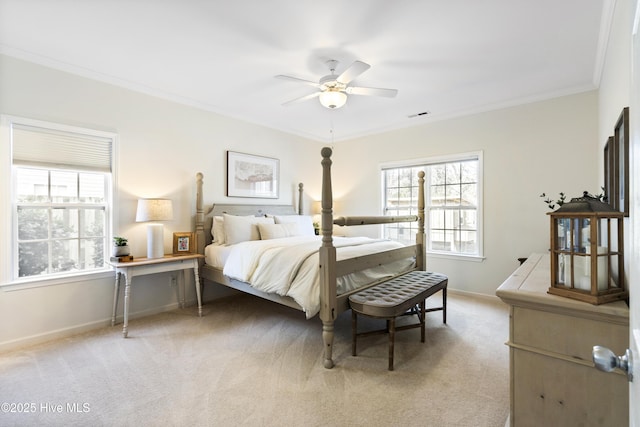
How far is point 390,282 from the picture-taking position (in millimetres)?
2951

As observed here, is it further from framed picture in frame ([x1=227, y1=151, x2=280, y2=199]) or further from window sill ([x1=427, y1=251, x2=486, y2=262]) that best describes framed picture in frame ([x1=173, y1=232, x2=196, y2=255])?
window sill ([x1=427, y1=251, x2=486, y2=262])

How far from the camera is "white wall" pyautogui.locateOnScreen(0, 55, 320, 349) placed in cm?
271

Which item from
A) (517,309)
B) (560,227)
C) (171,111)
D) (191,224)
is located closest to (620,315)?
(517,309)

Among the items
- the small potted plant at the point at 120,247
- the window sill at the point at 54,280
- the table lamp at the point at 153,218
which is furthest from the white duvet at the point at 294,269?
the window sill at the point at 54,280

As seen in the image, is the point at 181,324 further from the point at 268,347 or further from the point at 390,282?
the point at 390,282

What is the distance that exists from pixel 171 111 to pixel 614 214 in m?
4.05

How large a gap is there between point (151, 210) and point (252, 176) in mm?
1624

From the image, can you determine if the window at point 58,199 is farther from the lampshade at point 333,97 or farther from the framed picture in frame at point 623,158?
the framed picture in frame at point 623,158

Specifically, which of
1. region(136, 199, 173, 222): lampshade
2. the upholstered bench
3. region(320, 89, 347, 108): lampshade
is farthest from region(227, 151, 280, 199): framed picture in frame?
the upholstered bench

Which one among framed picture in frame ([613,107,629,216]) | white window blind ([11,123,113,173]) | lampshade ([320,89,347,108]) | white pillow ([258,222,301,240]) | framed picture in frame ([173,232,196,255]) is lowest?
framed picture in frame ([173,232,196,255])

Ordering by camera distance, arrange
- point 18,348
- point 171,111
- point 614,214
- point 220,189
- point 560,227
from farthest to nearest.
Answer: point 220,189
point 171,111
point 18,348
point 560,227
point 614,214

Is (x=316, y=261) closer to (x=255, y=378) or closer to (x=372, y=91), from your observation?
(x=255, y=378)

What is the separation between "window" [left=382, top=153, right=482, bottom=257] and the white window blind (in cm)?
390

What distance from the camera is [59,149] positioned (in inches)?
114
